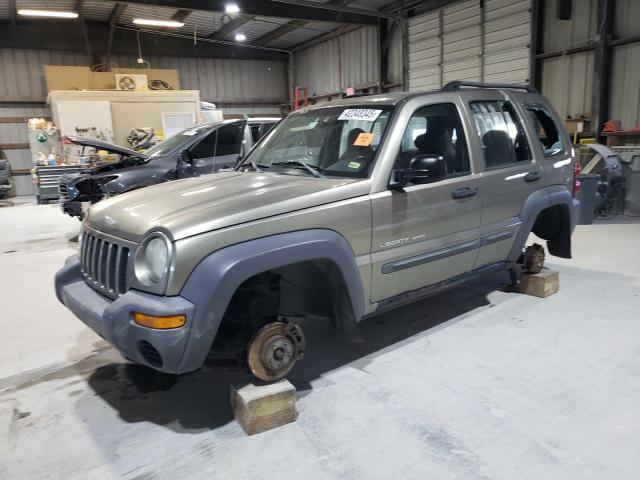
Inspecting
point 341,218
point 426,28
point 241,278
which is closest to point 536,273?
point 341,218

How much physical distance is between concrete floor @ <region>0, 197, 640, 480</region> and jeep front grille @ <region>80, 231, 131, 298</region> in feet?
2.29

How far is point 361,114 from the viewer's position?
3125 mm

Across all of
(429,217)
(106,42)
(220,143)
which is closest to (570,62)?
(220,143)

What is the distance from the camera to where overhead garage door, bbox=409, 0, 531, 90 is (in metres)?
10.8

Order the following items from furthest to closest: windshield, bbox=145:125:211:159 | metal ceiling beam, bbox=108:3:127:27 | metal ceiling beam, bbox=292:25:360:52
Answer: metal ceiling beam, bbox=292:25:360:52 < metal ceiling beam, bbox=108:3:127:27 < windshield, bbox=145:125:211:159

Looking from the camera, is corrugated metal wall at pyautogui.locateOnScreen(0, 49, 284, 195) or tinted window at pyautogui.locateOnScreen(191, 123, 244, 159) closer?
tinted window at pyautogui.locateOnScreen(191, 123, 244, 159)

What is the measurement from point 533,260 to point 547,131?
115cm

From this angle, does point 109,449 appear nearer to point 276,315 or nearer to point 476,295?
point 276,315

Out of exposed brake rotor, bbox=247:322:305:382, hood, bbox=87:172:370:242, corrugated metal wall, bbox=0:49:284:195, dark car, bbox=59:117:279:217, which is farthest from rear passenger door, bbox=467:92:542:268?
corrugated metal wall, bbox=0:49:284:195

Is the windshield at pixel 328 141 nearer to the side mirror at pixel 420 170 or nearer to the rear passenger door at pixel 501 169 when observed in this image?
the side mirror at pixel 420 170

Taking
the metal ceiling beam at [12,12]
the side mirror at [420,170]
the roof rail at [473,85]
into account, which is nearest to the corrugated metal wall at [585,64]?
the roof rail at [473,85]

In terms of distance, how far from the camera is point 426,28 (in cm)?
1302

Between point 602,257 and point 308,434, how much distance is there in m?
4.50

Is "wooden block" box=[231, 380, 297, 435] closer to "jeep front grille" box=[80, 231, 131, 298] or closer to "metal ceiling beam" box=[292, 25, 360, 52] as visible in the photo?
"jeep front grille" box=[80, 231, 131, 298]
